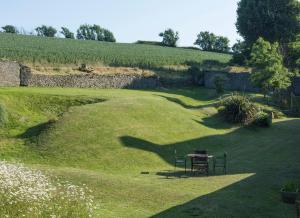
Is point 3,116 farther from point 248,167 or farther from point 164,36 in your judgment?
point 164,36

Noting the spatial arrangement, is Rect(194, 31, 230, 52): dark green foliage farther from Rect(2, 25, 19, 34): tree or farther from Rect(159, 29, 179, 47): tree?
Rect(2, 25, 19, 34): tree

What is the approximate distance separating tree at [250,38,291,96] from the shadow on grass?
735 cm

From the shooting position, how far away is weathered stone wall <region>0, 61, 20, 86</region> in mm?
46034

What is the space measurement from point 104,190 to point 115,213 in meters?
3.13

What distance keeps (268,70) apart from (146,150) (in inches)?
1050

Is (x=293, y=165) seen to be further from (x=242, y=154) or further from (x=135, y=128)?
(x=135, y=128)

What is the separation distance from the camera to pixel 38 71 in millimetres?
51781

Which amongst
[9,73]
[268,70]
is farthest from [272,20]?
[9,73]

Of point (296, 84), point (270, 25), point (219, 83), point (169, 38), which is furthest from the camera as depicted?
point (169, 38)

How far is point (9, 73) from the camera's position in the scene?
1845 inches

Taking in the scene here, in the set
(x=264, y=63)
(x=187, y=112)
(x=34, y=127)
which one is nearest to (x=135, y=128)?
(x=34, y=127)

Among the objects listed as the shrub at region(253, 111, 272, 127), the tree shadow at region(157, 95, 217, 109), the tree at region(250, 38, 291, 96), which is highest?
the tree at region(250, 38, 291, 96)

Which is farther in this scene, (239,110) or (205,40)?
(205,40)

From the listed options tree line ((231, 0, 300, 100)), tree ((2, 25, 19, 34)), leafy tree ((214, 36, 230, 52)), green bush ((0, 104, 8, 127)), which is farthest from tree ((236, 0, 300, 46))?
tree ((2, 25, 19, 34))
